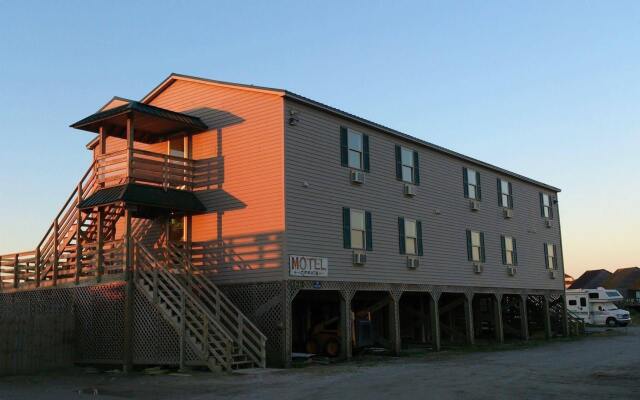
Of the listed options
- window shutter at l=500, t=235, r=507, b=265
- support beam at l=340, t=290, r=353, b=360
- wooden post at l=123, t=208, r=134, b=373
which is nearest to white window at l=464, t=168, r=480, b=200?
window shutter at l=500, t=235, r=507, b=265

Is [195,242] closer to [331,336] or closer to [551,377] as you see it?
[331,336]

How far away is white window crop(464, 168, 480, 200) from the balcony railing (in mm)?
13016

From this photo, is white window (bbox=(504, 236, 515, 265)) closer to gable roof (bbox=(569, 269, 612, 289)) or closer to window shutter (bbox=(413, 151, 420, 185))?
window shutter (bbox=(413, 151, 420, 185))

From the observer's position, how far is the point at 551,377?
53.6 feet

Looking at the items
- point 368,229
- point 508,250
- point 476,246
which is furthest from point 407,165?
point 508,250

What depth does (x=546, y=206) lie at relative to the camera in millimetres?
38406

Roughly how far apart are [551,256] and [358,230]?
18396 mm

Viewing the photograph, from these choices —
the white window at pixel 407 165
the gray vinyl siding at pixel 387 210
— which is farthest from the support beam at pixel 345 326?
the white window at pixel 407 165

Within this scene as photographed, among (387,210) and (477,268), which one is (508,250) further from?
(387,210)

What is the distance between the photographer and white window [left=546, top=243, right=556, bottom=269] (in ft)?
124

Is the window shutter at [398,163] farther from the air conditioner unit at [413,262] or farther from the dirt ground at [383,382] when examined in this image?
→ the dirt ground at [383,382]

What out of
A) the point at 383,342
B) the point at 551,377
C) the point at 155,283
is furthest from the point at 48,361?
the point at 551,377

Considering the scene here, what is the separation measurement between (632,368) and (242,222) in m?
12.1

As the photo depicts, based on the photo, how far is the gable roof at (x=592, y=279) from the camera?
94.6 m
